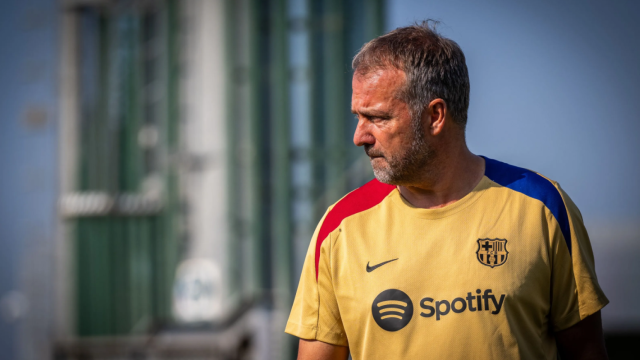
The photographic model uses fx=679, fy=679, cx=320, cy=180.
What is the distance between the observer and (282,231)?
565 centimetres

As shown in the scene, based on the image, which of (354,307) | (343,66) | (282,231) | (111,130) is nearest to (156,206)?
(111,130)

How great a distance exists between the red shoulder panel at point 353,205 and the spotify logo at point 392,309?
8.3 inches

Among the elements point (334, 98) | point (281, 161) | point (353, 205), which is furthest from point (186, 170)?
point (353, 205)

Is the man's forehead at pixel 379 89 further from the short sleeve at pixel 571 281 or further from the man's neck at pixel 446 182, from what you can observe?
the short sleeve at pixel 571 281

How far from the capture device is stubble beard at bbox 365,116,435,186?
174 cm

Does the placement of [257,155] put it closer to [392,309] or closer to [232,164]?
[232,164]

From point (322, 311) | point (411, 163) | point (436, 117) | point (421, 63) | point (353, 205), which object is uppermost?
point (421, 63)

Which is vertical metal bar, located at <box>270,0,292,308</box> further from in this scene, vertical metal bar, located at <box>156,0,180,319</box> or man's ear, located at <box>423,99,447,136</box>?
man's ear, located at <box>423,99,447,136</box>

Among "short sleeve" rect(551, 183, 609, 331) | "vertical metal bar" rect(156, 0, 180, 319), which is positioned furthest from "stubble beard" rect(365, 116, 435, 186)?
"vertical metal bar" rect(156, 0, 180, 319)

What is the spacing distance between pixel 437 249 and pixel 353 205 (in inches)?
10.9

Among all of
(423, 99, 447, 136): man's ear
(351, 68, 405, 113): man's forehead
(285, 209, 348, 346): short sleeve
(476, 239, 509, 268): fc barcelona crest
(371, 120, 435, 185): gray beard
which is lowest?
(285, 209, 348, 346): short sleeve

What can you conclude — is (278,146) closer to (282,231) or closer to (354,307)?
(282,231)

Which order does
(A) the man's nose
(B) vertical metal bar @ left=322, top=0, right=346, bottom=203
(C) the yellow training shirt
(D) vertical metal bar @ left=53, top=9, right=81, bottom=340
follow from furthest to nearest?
(D) vertical metal bar @ left=53, top=9, right=81, bottom=340, (B) vertical metal bar @ left=322, top=0, right=346, bottom=203, (A) the man's nose, (C) the yellow training shirt

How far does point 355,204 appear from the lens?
1865 millimetres
